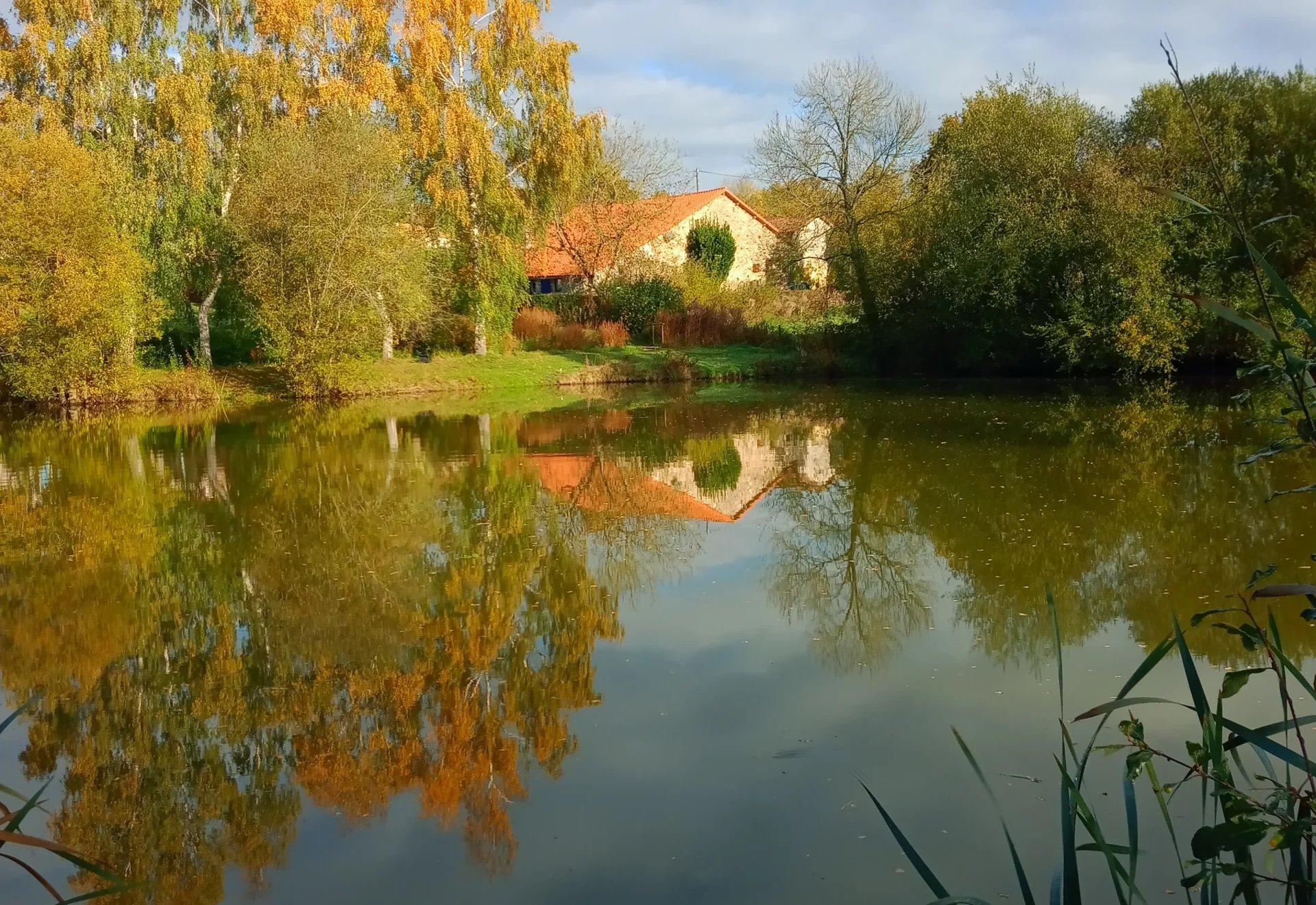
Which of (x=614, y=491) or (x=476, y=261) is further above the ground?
(x=476, y=261)

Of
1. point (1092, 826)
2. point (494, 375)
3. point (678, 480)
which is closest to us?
point (1092, 826)

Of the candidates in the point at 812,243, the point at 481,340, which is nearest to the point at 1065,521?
the point at 481,340

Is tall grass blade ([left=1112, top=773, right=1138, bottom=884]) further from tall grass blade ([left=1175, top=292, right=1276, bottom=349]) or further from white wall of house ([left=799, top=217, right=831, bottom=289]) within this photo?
white wall of house ([left=799, top=217, right=831, bottom=289])

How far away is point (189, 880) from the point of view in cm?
392

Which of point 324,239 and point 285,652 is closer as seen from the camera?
point 285,652

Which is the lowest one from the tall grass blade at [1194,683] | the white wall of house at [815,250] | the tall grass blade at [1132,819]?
the tall grass blade at [1132,819]

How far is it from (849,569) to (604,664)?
9.07ft

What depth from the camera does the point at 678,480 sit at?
12797mm

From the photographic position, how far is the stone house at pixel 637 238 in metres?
36.2

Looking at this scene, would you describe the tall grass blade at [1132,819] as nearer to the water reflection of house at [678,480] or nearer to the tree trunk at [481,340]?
the water reflection of house at [678,480]

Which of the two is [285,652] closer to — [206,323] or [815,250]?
[206,323]

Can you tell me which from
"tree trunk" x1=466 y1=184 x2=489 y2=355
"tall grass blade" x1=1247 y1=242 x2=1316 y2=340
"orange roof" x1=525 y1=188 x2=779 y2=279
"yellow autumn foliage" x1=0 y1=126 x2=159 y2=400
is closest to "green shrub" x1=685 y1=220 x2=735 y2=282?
"orange roof" x1=525 y1=188 x2=779 y2=279

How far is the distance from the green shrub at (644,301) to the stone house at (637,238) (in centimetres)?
186

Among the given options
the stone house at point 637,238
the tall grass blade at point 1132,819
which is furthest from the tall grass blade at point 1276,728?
the stone house at point 637,238
